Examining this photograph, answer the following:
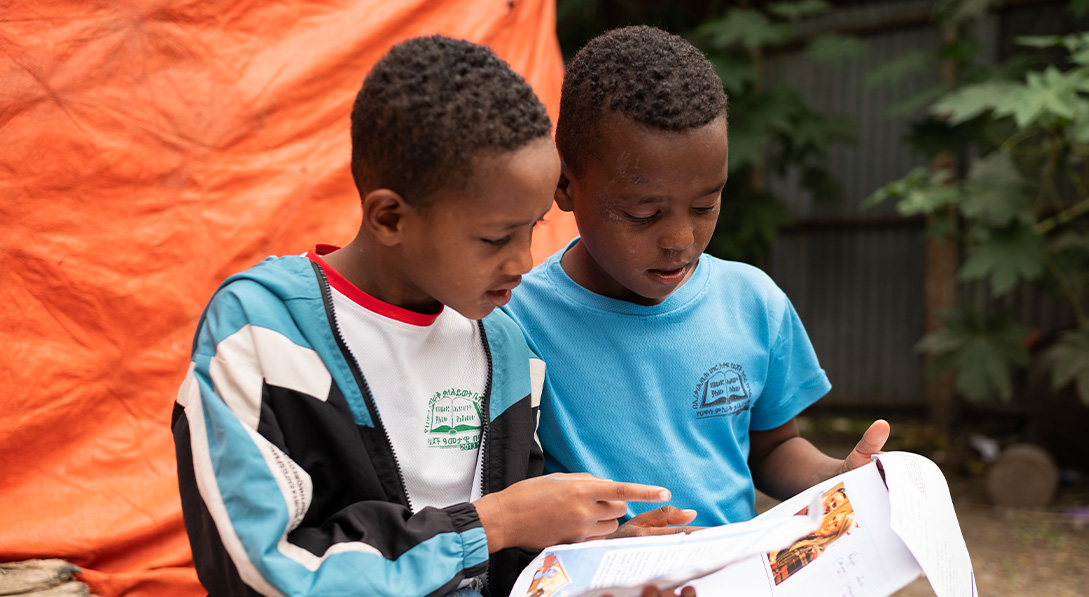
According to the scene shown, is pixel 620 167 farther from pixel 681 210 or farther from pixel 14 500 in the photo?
pixel 14 500

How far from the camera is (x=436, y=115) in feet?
3.39

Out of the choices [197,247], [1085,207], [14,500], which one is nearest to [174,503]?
[14,500]

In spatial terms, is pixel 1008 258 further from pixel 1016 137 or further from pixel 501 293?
pixel 501 293

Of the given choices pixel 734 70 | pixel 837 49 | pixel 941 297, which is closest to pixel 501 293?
pixel 734 70

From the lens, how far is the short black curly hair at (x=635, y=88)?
4.09 feet

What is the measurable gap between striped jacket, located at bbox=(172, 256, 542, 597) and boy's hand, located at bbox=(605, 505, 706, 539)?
0.95 ft

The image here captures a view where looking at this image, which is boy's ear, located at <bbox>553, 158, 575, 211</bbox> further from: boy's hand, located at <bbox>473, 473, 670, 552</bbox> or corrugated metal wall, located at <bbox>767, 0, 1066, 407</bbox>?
corrugated metal wall, located at <bbox>767, 0, 1066, 407</bbox>

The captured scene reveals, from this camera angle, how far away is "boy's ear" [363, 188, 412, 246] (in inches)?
42.6

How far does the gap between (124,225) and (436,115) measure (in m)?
1.09

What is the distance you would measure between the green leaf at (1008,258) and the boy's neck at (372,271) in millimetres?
2940

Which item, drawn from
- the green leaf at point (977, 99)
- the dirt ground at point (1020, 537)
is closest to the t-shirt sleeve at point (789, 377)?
the dirt ground at point (1020, 537)

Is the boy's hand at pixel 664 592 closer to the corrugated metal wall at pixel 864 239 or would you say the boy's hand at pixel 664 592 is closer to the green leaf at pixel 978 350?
the green leaf at pixel 978 350

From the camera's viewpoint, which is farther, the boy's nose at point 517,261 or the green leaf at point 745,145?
the green leaf at point 745,145

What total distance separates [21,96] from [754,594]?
5.47 ft
